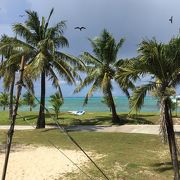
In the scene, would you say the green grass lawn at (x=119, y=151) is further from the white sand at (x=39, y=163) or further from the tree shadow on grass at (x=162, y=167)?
the white sand at (x=39, y=163)

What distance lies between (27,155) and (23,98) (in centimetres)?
2664

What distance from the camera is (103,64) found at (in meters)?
30.1

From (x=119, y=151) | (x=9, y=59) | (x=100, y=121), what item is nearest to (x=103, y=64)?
(x=100, y=121)

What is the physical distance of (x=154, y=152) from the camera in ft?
59.6

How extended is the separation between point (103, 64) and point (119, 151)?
12893 millimetres

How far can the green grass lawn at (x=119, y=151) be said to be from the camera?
14.5m

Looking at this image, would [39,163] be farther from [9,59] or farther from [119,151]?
[9,59]

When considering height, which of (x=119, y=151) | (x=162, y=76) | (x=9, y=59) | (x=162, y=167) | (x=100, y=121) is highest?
(x=9, y=59)

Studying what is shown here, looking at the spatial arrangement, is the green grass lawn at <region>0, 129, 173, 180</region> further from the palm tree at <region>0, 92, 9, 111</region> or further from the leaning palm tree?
the palm tree at <region>0, 92, 9, 111</region>

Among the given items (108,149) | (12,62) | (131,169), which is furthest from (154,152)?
(12,62)

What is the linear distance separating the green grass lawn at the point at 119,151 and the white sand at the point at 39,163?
2.18 feet

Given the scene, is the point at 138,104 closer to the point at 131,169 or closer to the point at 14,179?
the point at 131,169

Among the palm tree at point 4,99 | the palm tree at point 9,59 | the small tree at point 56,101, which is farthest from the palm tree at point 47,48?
the palm tree at point 4,99

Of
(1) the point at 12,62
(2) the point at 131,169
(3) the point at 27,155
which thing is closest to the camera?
(2) the point at 131,169
